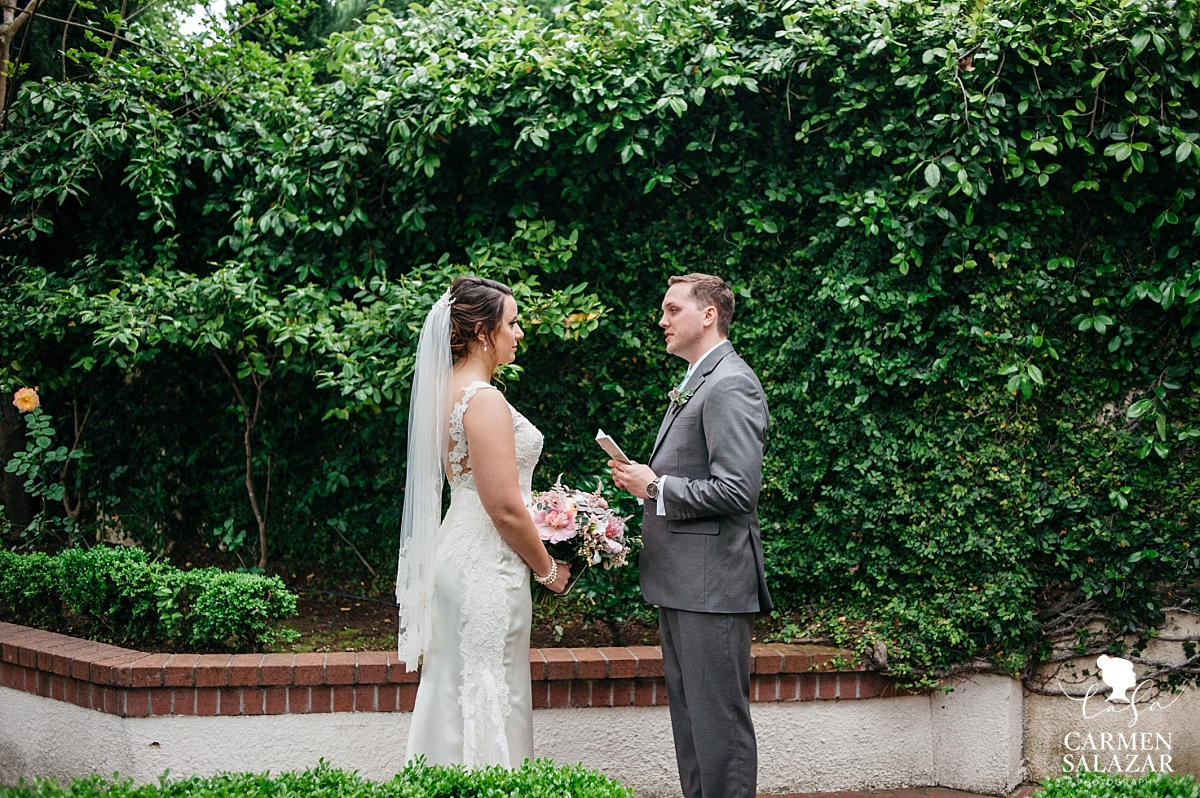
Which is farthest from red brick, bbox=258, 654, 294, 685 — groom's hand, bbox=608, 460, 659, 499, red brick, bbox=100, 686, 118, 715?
groom's hand, bbox=608, 460, 659, 499

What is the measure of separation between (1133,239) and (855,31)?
5.56ft

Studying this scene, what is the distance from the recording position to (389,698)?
154 inches

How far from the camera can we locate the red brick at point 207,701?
3.80 m

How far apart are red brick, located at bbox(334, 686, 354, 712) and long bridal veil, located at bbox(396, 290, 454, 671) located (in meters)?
0.82

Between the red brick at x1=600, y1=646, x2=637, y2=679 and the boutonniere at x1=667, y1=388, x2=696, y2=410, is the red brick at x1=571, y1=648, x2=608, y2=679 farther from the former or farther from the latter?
the boutonniere at x1=667, y1=388, x2=696, y2=410

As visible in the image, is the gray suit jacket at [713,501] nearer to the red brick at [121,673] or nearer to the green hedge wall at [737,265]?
the green hedge wall at [737,265]

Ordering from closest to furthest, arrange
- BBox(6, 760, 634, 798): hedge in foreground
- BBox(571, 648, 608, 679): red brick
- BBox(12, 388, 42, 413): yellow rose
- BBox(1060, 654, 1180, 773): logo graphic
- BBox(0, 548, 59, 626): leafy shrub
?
1. BBox(6, 760, 634, 798): hedge in foreground
2. BBox(571, 648, 608, 679): red brick
3. BBox(1060, 654, 1180, 773): logo graphic
4. BBox(0, 548, 59, 626): leafy shrub
5. BBox(12, 388, 42, 413): yellow rose

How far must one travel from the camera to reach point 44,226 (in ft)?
16.9

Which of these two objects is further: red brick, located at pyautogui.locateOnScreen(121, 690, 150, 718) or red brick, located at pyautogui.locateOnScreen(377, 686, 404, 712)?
red brick, located at pyautogui.locateOnScreen(377, 686, 404, 712)

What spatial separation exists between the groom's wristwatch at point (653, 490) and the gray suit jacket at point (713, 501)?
0.05 m

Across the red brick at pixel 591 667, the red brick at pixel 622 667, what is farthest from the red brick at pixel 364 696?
the red brick at pixel 622 667

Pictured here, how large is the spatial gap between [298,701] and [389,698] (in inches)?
16.0

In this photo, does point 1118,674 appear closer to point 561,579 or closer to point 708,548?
point 708,548

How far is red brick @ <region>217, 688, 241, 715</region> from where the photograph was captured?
3814mm
